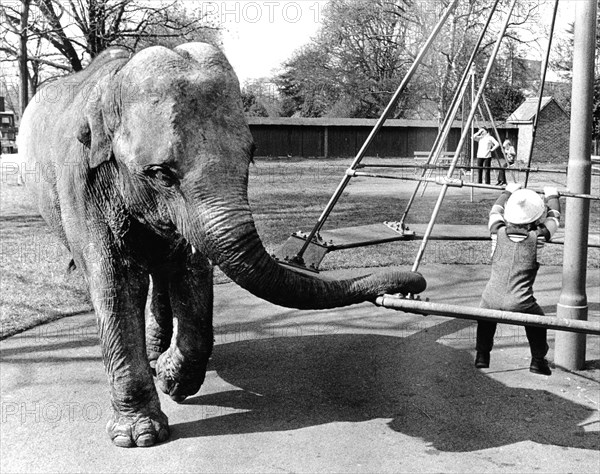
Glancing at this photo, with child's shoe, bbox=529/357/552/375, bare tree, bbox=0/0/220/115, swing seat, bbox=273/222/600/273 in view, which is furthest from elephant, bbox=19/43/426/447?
bare tree, bbox=0/0/220/115

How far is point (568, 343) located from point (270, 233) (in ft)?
23.5

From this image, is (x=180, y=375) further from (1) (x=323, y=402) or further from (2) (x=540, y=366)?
(2) (x=540, y=366)

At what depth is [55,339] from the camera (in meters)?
6.55

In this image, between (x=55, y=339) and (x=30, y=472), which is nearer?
(x=30, y=472)

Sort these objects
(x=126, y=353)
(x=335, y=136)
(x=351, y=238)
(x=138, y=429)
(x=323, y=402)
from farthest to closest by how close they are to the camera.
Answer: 1. (x=335, y=136)
2. (x=351, y=238)
3. (x=323, y=402)
4. (x=126, y=353)
5. (x=138, y=429)

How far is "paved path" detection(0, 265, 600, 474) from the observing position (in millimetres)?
4137

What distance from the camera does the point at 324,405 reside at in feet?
16.2

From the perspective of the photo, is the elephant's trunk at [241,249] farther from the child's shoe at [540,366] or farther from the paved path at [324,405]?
the child's shoe at [540,366]

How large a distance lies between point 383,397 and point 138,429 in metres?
1.69

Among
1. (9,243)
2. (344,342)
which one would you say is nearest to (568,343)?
(344,342)

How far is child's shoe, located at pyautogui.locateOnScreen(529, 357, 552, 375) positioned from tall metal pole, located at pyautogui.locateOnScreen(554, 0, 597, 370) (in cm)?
→ 27

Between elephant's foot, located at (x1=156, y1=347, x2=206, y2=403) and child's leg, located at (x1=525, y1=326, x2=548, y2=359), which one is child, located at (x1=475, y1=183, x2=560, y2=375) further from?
elephant's foot, located at (x1=156, y1=347, x2=206, y2=403)

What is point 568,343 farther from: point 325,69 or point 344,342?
point 325,69

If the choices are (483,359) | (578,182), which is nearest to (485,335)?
(483,359)
